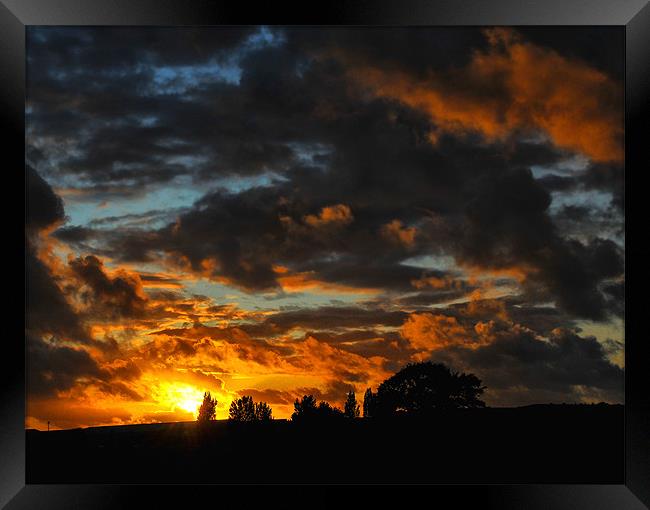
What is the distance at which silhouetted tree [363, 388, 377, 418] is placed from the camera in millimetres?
5199

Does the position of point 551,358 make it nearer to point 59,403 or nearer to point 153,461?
point 153,461

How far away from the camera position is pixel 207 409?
5227 millimetres

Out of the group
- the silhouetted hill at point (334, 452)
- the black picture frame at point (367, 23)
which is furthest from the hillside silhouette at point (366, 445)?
the black picture frame at point (367, 23)

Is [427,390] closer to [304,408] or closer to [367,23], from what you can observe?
[304,408]

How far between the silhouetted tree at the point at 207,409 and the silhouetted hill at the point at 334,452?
0.09 meters

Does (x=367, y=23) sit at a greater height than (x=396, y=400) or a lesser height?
greater

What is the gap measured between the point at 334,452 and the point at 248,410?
677mm

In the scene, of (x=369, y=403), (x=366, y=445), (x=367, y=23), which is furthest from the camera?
(x=369, y=403)

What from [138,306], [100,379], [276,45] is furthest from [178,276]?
[276,45]

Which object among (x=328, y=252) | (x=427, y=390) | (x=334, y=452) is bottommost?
(x=334, y=452)

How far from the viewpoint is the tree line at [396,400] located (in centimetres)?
514

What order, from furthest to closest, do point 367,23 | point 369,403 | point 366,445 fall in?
point 369,403 → point 366,445 → point 367,23

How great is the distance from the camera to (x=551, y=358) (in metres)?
4.89

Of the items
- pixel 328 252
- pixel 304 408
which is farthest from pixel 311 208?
pixel 304 408
